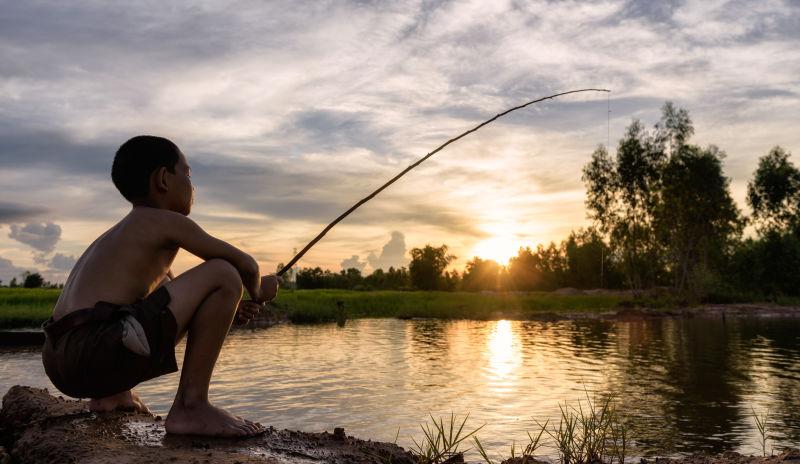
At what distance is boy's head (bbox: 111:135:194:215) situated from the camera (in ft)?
10.9

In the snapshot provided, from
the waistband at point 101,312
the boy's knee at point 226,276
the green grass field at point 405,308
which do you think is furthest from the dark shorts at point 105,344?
the green grass field at point 405,308

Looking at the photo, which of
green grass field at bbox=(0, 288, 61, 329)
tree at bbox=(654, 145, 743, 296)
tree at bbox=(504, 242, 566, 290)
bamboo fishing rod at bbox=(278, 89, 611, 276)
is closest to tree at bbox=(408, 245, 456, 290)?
tree at bbox=(504, 242, 566, 290)

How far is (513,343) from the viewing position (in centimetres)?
1595

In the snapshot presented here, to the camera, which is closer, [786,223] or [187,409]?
[187,409]

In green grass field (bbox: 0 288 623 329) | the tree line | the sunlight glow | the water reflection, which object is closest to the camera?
the water reflection

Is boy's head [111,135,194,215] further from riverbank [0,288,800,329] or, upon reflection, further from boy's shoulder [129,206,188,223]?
riverbank [0,288,800,329]

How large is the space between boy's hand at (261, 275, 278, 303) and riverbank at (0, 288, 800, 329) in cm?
1680

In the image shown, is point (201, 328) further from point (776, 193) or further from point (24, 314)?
point (776, 193)

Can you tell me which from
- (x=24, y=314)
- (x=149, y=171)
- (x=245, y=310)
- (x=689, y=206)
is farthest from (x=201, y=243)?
(x=689, y=206)

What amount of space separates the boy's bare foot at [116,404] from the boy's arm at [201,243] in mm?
1505

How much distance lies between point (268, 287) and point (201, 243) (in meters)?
0.54

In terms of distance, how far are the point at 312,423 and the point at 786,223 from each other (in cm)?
5009

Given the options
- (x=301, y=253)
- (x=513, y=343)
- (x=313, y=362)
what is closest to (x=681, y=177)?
(x=513, y=343)

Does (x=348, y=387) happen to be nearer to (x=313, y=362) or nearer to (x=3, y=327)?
(x=313, y=362)
